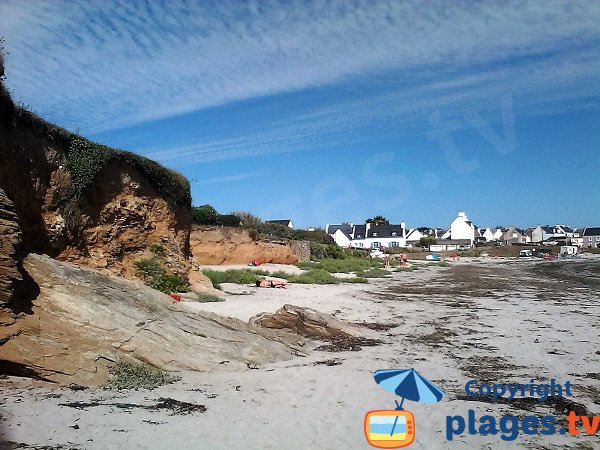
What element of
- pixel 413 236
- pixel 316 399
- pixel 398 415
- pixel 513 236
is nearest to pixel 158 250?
pixel 316 399

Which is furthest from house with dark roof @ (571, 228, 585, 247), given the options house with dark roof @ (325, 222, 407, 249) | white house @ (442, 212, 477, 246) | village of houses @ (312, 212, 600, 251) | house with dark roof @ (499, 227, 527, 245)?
house with dark roof @ (325, 222, 407, 249)

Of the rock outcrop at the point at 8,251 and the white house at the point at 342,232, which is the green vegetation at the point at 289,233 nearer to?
the rock outcrop at the point at 8,251

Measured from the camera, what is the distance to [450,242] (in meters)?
108

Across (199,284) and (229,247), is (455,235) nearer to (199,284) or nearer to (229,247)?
(229,247)

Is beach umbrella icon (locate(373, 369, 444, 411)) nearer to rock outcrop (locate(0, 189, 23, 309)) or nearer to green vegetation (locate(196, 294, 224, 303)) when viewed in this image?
rock outcrop (locate(0, 189, 23, 309))

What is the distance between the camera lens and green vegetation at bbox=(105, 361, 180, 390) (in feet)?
21.2

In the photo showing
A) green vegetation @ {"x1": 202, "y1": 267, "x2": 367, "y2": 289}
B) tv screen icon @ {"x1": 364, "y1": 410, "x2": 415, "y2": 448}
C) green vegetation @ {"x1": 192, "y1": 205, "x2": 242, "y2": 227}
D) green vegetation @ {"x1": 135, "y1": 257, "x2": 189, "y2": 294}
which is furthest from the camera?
green vegetation @ {"x1": 192, "y1": 205, "x2": 242, "y2": 227}

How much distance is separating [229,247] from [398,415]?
27706 millimetres

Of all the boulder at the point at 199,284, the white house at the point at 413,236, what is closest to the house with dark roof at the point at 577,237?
the white house at the point at 413,236

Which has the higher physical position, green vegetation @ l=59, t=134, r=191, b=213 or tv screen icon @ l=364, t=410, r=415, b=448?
green vegetation @ l=59, t=134, r=191, b=213

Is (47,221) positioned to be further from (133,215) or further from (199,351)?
(199,351)

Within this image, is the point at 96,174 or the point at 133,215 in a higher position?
the point at 96,174

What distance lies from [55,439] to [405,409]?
400 cm

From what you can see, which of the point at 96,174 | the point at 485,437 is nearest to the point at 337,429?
the point at 485,437
